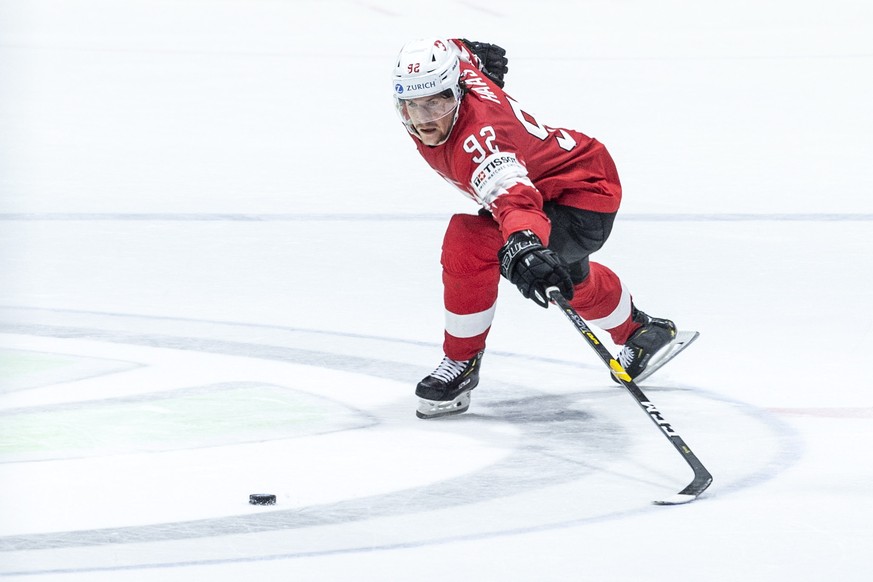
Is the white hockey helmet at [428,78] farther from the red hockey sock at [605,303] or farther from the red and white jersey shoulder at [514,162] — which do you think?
the red hockey sock at [605,303]

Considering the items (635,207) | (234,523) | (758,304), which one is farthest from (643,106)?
(234,523)

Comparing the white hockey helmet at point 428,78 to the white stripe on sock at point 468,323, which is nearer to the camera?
the white hockey helmet at point 428,78

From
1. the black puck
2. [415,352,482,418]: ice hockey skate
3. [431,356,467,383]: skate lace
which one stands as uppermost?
[431,356,467,383]: skate lace

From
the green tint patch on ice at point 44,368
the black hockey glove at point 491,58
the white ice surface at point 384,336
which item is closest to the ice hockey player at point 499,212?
the white ice surface at point 384,336

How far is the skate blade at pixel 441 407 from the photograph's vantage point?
12.4ft

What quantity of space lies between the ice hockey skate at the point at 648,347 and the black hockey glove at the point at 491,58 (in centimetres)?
76

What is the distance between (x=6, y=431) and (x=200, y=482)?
62 centimetres

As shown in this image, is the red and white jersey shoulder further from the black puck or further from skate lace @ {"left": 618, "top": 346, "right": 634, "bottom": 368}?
the black puck

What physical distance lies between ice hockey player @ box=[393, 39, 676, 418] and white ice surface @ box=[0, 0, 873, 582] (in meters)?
0.14

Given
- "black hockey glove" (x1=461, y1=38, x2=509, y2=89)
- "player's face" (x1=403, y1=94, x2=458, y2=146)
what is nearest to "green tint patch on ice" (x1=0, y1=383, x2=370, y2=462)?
"player's face" (x1=403, y1=94, x2=458, y2=146)

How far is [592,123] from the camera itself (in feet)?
27.1

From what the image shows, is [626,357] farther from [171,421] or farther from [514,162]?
[171,421]

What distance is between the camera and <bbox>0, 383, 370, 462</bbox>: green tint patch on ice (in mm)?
3451

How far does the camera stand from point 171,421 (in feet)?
12.1
